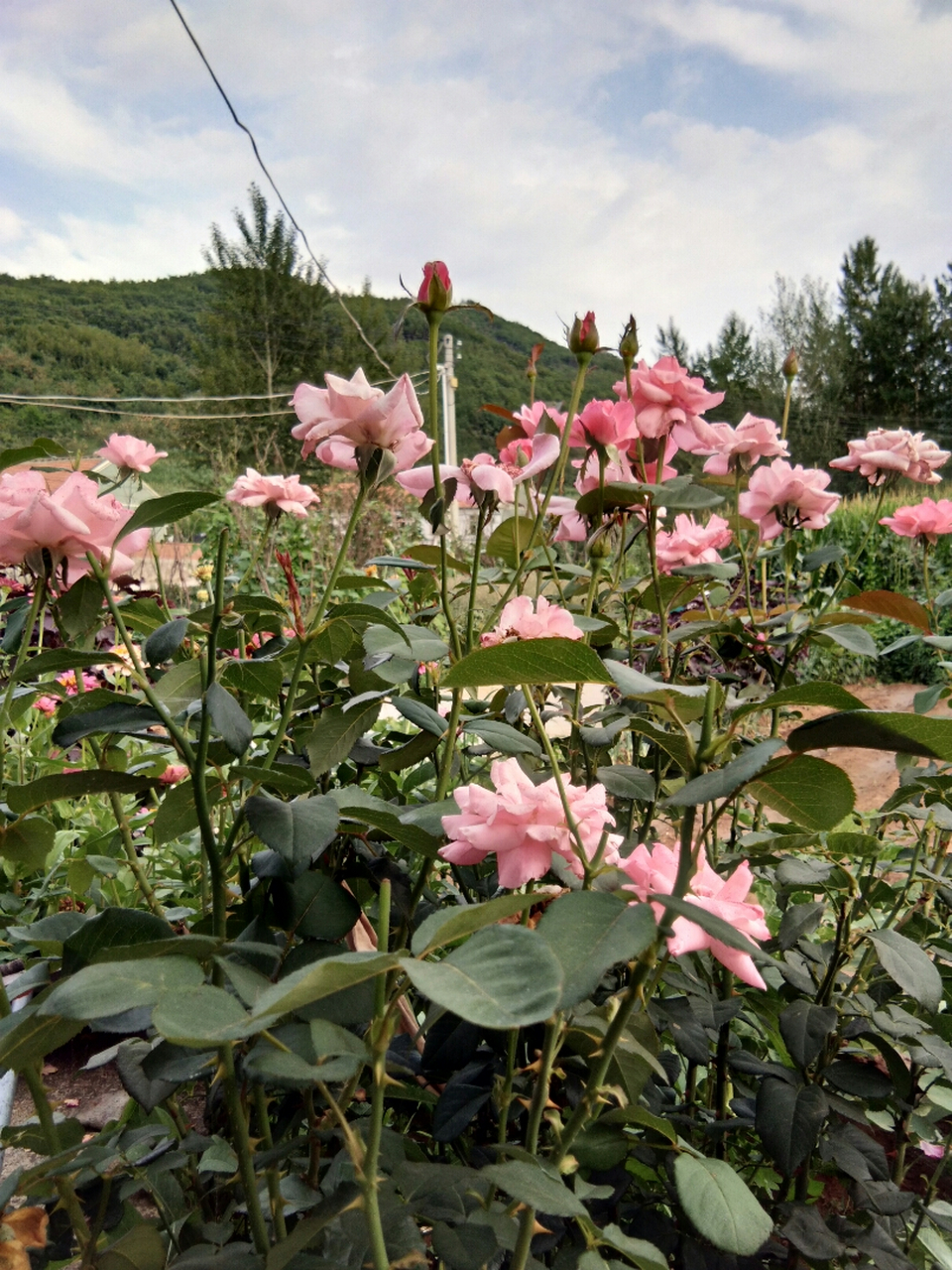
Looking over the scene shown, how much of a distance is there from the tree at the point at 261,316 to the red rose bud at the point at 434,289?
17.6 meters

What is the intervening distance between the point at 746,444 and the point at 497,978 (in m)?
0.81

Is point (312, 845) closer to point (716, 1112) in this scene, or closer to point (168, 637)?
point (168, 637)

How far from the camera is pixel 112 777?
479 mm

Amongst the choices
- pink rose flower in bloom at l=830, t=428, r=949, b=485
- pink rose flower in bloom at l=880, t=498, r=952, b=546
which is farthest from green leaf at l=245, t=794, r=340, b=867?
pink rose flower in bloom at l=880, t=498, r=952, b=546

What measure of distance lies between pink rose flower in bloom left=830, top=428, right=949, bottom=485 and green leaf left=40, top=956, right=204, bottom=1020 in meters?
0.96

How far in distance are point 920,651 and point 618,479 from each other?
568 cm

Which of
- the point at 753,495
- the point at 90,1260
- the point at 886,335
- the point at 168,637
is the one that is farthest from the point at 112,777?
the point at 886,335

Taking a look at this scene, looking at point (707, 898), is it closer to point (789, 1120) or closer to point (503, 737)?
point (503, 737)

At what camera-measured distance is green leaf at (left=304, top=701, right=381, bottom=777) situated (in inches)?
23.3

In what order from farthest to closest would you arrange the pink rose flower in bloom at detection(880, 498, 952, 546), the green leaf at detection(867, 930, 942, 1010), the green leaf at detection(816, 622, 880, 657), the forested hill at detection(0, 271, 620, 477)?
the forested hill at detection(0, 271, 620, 477) → the pink rose flower in bloom at detection(880, 498, 952, 546) → the green leaf at detection(816, 622, 880, 657) → the green leaf at detection(867, 930, 942, 1010)

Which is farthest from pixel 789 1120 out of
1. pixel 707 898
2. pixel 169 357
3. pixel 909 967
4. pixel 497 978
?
pixel 169 357

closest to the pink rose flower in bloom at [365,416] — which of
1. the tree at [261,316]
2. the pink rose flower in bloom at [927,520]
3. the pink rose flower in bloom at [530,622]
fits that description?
the pink rose flower in bloom at [530,622]

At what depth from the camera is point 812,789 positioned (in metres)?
0.40

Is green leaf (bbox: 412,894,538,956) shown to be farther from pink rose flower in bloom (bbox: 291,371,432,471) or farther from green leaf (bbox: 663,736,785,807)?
pink rose flower in bloom (bbox: 291,371,432,471)
